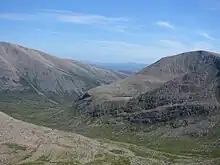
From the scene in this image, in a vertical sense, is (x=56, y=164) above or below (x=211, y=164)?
below

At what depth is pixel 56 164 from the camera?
19912 cm

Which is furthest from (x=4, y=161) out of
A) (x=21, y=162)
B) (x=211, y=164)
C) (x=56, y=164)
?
(x=211, y=164)

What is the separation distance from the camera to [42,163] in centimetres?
19925

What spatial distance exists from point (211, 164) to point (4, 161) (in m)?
108

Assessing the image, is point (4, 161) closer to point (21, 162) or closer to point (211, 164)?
point (21, 162)

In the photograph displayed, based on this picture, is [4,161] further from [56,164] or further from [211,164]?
[211,164]

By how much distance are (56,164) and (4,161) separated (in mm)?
27800

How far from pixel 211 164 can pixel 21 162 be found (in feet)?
328

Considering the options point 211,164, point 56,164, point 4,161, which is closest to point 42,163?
point 56,164

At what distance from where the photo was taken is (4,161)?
199500 mm

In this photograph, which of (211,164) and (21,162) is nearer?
(211,164)

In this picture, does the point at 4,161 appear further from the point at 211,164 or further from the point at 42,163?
the point at 211,164

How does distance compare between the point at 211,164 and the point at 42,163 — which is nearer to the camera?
the point at 211,164

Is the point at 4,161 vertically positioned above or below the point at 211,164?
below
